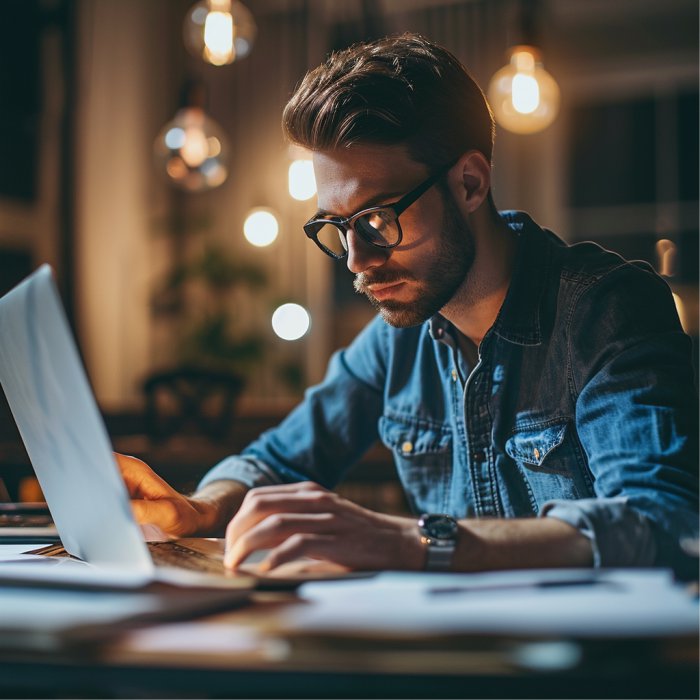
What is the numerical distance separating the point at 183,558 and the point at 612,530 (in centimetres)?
36

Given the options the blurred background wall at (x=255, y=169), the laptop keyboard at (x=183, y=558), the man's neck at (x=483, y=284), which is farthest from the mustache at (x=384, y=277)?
the blurred background wall at (x=255, y=169)

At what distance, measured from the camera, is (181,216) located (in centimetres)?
605

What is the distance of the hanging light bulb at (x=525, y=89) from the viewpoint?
9.04 ft

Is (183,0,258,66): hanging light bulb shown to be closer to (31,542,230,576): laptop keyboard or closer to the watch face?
(31,542,230,576): laptop keyboard

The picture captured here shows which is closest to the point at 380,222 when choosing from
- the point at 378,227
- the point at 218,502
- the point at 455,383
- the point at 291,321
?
the point at 378,227

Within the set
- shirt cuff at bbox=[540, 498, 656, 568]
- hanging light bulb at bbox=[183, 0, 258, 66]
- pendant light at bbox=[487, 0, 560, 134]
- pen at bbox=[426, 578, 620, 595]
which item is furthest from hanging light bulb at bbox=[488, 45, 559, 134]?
pen at bbox=[426, 578, 620, 595]

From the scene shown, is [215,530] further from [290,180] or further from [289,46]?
[289,46]

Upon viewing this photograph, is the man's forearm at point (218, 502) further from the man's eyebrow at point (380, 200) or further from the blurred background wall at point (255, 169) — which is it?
the blurred background wall at point (255, 169)

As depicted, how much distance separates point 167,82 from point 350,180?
216 inches

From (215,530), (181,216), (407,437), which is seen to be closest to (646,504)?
(215,530)

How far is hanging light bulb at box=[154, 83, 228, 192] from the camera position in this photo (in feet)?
10.4

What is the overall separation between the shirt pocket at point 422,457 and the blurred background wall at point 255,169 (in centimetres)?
379

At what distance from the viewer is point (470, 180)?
1141 millimetres

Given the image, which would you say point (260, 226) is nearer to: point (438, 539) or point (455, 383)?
point (455, 383)
